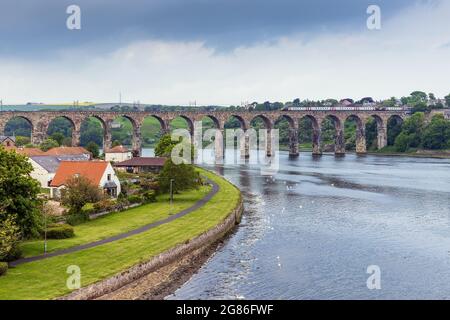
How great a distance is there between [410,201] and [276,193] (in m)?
24.6

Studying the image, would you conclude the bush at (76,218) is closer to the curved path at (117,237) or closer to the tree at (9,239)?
the curved path at (117,237)

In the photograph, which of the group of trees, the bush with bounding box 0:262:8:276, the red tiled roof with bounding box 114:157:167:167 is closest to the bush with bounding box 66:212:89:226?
the group of trees

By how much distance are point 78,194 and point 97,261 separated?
21.5 metres

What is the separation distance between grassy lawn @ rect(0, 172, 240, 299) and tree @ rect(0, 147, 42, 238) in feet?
12.4

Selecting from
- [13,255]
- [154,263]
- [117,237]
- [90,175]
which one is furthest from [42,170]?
[154,263]

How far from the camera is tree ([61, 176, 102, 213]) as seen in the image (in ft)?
201

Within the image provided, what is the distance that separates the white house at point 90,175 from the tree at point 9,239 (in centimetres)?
3330

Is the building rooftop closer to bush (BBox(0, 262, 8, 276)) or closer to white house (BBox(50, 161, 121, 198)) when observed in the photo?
white house (BBox(50, 161, 121, 198))

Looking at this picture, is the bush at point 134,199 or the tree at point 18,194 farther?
the bush at point 134,199

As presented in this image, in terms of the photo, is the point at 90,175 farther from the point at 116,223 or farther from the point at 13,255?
the point at 13,255

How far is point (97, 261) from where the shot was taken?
137 feet

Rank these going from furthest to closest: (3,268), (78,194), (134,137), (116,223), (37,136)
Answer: (134,137), (37,136), (78,194), (116,223), (3,268)

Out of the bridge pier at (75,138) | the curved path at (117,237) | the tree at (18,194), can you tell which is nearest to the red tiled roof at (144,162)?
the curved path at (117,237)

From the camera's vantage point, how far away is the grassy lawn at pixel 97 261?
34.6 meters
